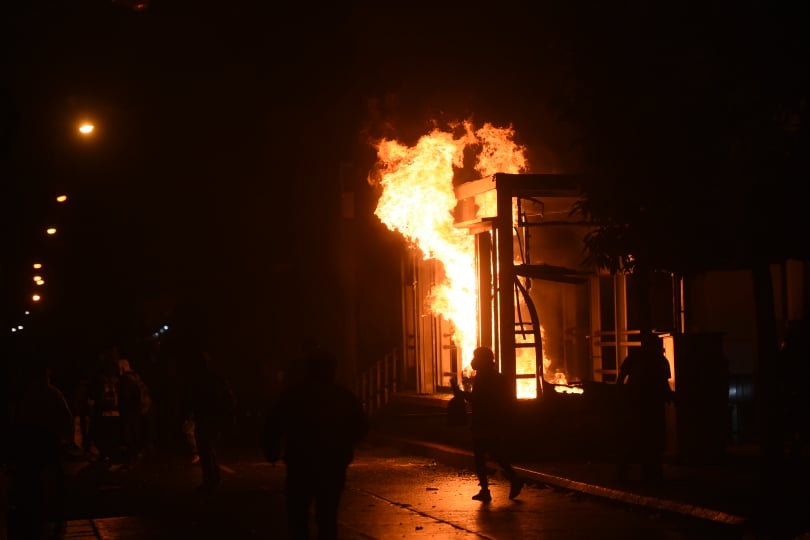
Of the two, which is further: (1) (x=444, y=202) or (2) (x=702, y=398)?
(1) (x=444, y=202)

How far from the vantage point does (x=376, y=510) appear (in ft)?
42.9

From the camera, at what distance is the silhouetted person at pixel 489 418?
13859mm

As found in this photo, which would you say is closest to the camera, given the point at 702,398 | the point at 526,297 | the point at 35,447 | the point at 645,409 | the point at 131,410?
the point at 35,447

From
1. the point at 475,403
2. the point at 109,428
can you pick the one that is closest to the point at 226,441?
the point at 109,428

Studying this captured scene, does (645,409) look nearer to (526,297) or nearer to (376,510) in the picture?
(376,510)

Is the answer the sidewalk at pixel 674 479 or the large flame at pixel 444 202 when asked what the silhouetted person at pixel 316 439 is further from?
the large flame at pixel 444 202

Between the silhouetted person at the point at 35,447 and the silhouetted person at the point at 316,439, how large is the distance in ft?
10.7

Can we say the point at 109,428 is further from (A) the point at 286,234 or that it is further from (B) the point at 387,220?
(A) the point at 286,234

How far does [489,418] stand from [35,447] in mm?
5446

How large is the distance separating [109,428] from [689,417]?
9107 mm

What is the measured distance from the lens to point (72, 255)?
54.5m

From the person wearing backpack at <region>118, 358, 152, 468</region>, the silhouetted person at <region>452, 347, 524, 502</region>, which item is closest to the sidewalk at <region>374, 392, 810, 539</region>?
the silhouetted person at <region>452, 347, 524, 502</region>

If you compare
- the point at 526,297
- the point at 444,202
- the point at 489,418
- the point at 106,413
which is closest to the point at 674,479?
the point at 489,418

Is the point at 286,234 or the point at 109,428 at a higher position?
the point at 286,234
